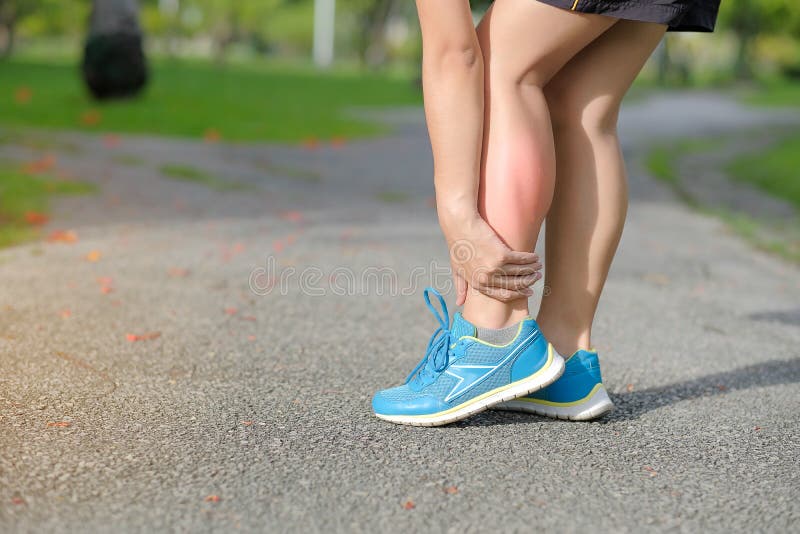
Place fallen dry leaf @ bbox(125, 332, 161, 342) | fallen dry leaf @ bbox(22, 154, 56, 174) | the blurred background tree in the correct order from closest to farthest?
fallen dry leaf @ bbox(125, 332, 161, 342) < fallen dry leaf @ bbox(22, 154, 56, 174) < the blurred background tree

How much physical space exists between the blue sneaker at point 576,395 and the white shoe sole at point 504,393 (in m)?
0.10

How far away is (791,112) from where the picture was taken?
20.8m

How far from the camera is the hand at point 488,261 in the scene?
1.79 metres

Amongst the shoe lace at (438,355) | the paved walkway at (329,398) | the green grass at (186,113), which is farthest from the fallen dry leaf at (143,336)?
the green grass at (186,113)

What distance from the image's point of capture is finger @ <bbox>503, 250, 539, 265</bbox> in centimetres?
179

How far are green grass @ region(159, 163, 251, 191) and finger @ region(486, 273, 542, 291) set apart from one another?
180 inches

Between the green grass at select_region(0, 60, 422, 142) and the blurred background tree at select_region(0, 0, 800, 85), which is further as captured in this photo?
the blurred background tree at select_region(0, 0, 800, 85)

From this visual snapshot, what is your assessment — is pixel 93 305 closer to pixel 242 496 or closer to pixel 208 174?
pixel 242 496

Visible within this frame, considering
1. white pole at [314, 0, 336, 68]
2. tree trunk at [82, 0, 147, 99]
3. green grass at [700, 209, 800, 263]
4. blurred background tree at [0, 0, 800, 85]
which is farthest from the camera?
white pole at [314, 0, 336, 68]

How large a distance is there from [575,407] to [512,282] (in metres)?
0.36

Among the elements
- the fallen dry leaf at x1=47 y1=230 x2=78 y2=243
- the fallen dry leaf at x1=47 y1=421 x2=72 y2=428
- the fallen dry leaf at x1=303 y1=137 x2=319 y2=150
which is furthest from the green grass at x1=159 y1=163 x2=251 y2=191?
the fallen dry leaf at x1=47 y1=421 x2=72 y2=428

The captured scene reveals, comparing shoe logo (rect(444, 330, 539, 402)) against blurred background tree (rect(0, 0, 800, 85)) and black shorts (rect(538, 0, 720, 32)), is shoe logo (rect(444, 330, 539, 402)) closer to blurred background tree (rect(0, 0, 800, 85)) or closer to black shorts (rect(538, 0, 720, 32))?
black shorts (rect(538, 0, 720, 32))

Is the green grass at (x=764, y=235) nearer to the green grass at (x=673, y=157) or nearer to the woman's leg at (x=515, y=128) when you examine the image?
the green grass at (x=673, y=157)

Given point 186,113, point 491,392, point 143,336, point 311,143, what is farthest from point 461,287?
point 186,113
